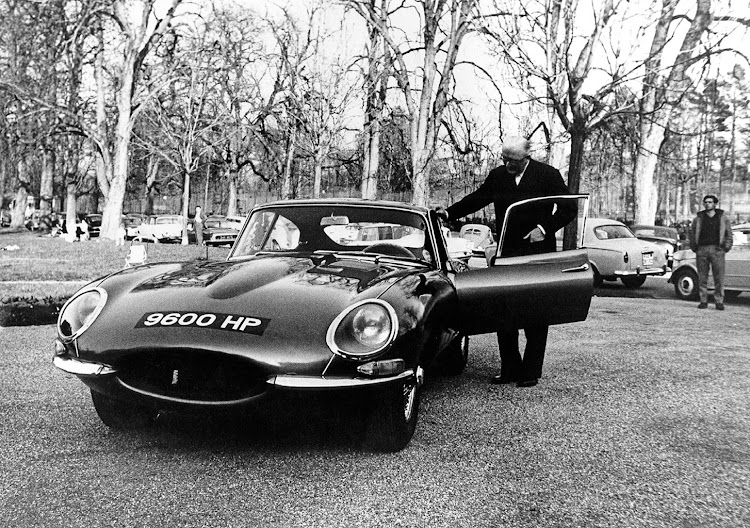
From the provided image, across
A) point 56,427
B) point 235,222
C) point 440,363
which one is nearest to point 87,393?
point 56,427

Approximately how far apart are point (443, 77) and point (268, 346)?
60.5 feet

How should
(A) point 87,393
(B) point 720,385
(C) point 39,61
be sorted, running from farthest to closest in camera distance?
(C) point 39,61, (B) point 720,385, (A) point 87,393

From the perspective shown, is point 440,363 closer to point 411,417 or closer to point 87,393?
point 411,417

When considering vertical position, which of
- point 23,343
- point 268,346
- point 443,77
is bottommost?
point 23,343

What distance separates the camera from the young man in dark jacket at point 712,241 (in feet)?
38.0

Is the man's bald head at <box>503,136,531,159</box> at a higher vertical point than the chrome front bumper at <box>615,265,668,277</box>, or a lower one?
higher

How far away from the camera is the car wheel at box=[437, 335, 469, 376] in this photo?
555 centimetres

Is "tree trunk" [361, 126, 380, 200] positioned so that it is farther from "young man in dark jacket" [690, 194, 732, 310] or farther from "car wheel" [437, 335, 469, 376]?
"car wheel" [437, 335, 469, 376]

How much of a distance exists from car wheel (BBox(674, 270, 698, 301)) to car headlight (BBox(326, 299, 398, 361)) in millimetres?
11924

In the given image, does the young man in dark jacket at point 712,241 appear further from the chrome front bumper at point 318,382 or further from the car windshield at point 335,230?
the chrome front bumper at point 318,382

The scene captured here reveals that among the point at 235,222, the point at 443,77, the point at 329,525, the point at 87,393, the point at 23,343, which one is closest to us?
the point at 329,525

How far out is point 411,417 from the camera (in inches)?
149

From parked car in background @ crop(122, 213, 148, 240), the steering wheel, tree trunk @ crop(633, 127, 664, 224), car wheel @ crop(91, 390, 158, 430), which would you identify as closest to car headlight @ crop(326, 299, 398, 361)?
car wheel @ crop(91, 390, 158, 430)

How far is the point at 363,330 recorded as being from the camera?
336 centimetres
